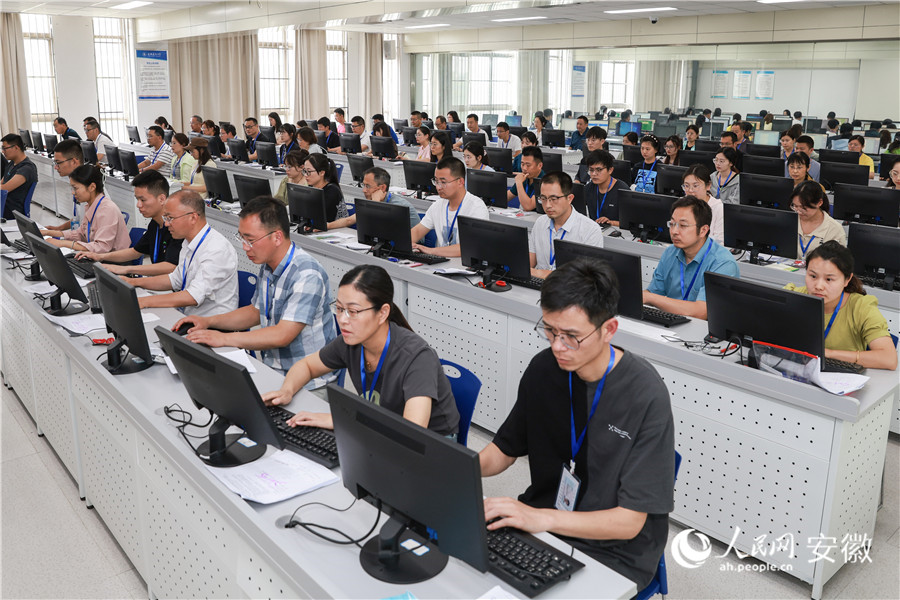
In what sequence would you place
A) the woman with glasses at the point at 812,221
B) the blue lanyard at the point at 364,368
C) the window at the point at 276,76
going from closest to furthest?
the blue lanyard at the point at 364,368
the woman with glasses at the point at 812,221
the window at the point at 276,76

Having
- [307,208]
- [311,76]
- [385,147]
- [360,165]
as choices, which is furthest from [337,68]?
[307,208]

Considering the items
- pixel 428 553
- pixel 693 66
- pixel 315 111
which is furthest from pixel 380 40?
pixel 428 553

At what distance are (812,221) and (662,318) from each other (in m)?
1.89

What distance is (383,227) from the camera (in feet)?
14.3

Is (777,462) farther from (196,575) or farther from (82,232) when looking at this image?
(82,232)

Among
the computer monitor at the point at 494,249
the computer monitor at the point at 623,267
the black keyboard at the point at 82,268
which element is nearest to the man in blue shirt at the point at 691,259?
the computer monitor at the point at 623,267

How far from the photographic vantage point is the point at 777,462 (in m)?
2.61

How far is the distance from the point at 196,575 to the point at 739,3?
10.0 m

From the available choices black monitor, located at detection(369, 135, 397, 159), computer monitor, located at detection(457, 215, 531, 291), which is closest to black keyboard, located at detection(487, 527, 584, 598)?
computer monitor, located at detection(457, 215, 531, 291)

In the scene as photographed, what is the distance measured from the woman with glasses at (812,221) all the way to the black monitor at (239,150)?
7639 millimetres

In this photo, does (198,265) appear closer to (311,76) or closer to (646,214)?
(646,214)

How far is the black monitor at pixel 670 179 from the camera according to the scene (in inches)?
243

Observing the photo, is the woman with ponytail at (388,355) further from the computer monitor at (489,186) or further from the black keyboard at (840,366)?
the computer monitor at (489,186)

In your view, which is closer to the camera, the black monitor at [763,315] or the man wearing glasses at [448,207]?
the black monitor at [763,315]
